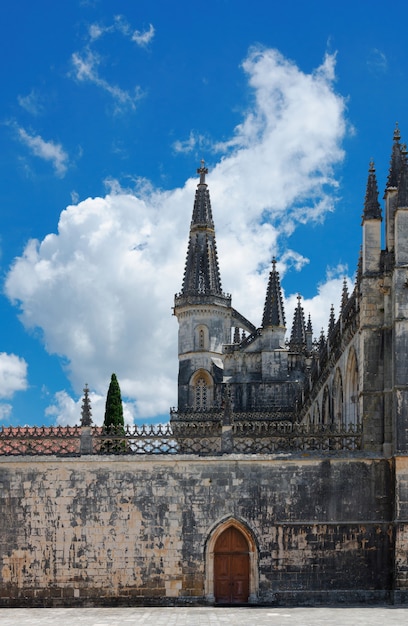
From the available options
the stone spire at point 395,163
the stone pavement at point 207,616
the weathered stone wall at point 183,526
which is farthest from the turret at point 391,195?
the stone pavement at point 207,616

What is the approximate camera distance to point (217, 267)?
5434cm

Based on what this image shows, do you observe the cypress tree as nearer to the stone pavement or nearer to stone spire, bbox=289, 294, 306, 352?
stone spire, bbox=289, 294, 306, 352

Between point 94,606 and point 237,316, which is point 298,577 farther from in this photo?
point 237,316

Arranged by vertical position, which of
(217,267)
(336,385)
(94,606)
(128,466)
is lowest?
(94,606)

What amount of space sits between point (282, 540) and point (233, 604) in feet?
7.25

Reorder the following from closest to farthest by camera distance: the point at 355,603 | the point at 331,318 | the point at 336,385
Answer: the point at 355,603 < the point at 336,385 < the point at 331,318

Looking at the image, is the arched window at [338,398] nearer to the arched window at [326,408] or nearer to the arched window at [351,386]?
the arched window at [326,408]

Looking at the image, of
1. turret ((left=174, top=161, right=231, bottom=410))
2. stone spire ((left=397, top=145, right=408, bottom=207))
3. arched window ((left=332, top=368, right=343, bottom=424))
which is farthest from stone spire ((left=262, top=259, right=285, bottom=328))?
stone spire ((left=397, top=145, right=408, bottom=207))

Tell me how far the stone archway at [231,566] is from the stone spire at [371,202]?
31.5ft

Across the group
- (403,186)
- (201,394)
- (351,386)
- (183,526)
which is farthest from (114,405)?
(403,186)

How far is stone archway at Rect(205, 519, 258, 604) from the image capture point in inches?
1023

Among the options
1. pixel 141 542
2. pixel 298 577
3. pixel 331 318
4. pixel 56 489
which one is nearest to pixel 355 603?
pixel 298 577

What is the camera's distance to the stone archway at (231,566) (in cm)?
2598

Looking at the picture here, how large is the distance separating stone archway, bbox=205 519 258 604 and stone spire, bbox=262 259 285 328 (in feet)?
88.5
